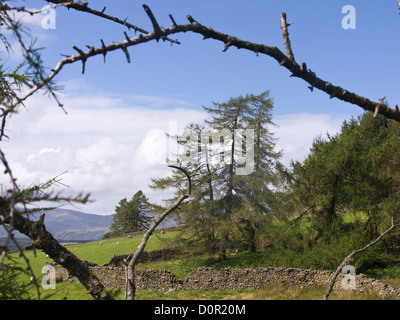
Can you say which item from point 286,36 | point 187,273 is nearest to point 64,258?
point 286,36

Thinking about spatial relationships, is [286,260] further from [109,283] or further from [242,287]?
[109,283]

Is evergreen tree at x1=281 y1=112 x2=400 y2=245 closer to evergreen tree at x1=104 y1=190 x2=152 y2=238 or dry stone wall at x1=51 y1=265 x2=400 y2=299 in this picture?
dry stone wall at x1=51 y1=265 x2=400 y2=299

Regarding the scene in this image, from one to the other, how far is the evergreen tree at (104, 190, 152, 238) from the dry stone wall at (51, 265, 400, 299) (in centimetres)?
2902

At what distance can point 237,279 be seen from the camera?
18922 mm

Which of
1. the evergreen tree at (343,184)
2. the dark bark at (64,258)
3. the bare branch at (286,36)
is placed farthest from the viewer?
the evergreen tree at (343,184)

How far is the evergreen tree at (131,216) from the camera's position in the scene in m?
51.0

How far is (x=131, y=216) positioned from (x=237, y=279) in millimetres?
35103

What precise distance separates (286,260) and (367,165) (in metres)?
7.13

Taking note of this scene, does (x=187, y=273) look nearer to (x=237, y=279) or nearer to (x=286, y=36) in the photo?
(x=237, y=279)

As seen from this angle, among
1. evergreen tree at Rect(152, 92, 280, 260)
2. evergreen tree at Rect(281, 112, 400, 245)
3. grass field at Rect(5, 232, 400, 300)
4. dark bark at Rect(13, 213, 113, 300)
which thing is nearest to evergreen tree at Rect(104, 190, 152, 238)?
grass field at Rect(5, 232, 400, 300)

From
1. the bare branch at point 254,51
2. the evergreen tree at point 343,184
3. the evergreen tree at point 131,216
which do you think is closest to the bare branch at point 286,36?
the bare branch at point 254,51

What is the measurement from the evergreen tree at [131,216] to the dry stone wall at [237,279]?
29017 mm

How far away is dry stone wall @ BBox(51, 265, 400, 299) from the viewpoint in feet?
54.2

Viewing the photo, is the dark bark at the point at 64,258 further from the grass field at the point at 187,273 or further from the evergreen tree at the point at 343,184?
the evergreen tree at the point at 343,184
